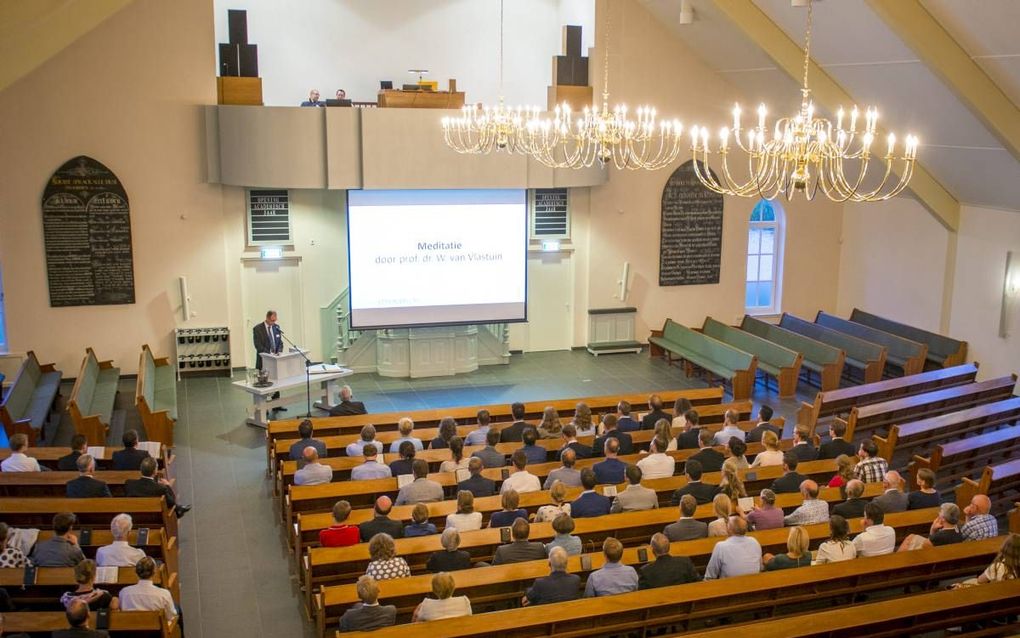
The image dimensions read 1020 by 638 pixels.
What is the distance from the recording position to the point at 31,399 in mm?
11977

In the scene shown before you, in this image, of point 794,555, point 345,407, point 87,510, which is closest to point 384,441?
point 345,407

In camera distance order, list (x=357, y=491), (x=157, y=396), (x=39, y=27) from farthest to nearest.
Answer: (x=157, y=396), (x=39, y=27), (x=357, y=491)

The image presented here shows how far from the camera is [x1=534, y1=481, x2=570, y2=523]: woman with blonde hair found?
7.23m

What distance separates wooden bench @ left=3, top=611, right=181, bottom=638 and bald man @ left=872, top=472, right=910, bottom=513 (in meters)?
5.56

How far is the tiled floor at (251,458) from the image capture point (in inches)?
299

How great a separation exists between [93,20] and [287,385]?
5.55 meters

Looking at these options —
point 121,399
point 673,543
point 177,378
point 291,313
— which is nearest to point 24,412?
point 121,399

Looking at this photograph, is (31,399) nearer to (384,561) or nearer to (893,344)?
(384,561)

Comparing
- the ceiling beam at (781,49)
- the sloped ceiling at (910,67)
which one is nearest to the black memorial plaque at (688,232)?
the sloped ceiling at (910,67)

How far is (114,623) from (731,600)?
3940 millimetres

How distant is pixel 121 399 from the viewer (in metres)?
13.1

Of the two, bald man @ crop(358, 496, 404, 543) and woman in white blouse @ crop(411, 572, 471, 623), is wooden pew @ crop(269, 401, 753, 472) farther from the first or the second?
woman in white blouse @ crop(411, 572, 471, 623)

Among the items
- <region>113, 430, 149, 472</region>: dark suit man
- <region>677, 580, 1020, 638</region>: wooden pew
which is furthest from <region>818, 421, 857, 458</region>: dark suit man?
<region>113, 430, 149, 472</region>: dark suit man

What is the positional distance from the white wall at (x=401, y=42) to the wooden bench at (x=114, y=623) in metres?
10.4
